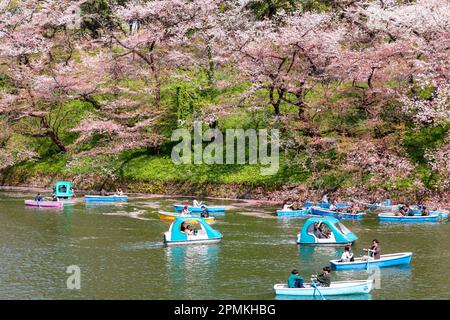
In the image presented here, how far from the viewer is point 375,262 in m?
35.2

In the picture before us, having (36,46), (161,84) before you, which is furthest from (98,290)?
(36,46)

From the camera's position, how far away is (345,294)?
29688 millimetres

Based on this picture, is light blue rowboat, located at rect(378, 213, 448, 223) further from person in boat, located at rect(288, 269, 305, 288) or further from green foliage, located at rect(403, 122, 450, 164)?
person in boat, located at rect(288, 269, 305, 288)

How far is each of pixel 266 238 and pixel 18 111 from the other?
49.9 m

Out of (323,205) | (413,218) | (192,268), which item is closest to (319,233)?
(192,268)

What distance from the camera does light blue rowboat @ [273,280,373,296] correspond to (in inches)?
1145

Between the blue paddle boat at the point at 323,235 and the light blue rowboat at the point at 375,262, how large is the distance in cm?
609

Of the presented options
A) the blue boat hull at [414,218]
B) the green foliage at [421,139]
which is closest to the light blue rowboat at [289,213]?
the blue boat hull at [414,218]

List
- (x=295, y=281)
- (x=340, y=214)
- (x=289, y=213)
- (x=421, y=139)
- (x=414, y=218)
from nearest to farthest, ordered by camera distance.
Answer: (x=295, y=281), (x=414, y=218), (x=340, y=214), (x=289, y=213), (x=421, y=139)

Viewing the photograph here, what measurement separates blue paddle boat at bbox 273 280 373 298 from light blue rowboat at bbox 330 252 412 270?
4.91m

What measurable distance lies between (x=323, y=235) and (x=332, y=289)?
41.7 feet

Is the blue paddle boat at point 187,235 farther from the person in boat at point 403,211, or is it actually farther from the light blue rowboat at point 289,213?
the person in boat at point 403,211

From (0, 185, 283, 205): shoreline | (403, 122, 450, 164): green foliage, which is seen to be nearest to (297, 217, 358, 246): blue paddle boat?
(0, 185, 283, 205): shoreline

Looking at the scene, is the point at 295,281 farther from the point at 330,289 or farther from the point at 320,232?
the point at 320,232
